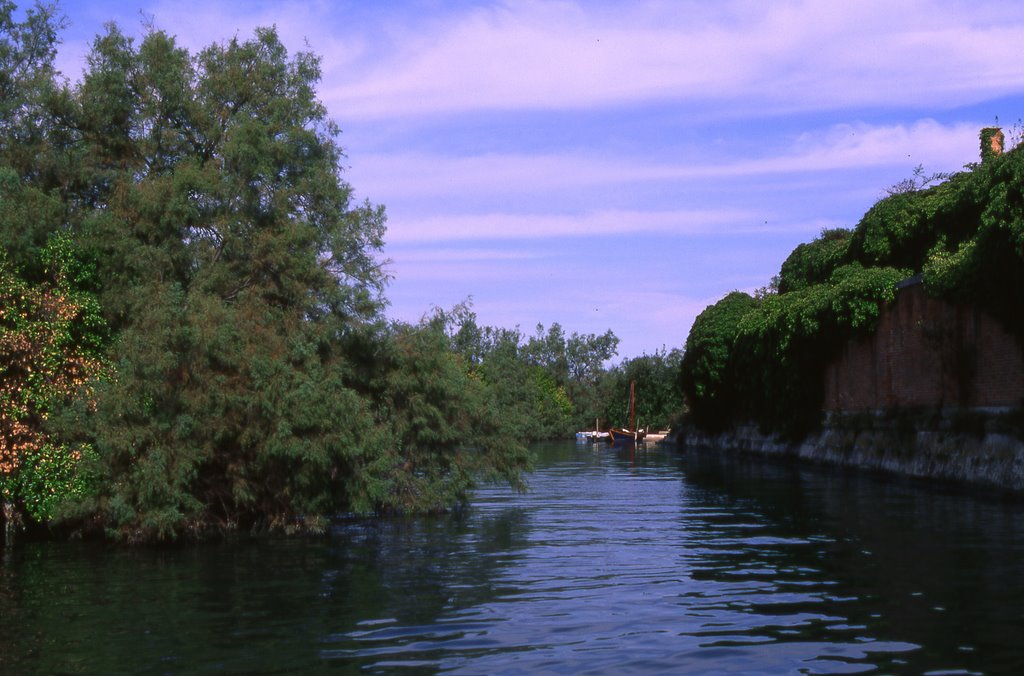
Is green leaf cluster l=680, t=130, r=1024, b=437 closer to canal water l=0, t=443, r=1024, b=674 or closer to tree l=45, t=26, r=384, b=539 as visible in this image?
canal water l=0, t=443, r=1024, b=674

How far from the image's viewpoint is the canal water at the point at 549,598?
32.2 ft

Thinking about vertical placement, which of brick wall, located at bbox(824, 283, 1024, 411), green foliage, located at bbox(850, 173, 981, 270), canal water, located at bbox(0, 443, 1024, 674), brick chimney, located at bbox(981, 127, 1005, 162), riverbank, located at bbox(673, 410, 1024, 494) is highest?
brick chimney, located at bbox(981, 127, 1005, 162)

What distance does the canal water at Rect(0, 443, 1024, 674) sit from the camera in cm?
981

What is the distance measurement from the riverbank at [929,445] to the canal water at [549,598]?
440cm

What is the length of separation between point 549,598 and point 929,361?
82.3ft

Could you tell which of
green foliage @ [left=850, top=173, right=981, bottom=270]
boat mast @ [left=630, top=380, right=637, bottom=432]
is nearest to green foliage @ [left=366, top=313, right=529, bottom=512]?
green foliage @ [left=850, top=173, right=981, bottom=270]

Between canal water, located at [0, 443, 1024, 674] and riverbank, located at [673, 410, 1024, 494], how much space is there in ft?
14.4

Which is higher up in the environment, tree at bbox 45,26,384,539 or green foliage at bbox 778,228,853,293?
green foliage at bbox 778,228,853,293

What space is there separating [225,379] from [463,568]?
231 inches

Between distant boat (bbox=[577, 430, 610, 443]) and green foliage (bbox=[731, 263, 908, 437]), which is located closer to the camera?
green foliage (bbox=[731, 263, 908, 437])

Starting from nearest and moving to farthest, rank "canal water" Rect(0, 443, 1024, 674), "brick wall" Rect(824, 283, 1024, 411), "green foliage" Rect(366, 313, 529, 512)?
"canal water" Rect(0, 443, 1024, 674) < "green foliage" Rect(366, 313, 529, 512) < "brick wall" Rect(824, 283, 1024, 411)

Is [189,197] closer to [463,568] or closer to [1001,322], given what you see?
[463,568]

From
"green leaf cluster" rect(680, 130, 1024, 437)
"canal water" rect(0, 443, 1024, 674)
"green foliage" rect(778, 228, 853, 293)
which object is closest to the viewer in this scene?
"canal water" rect(0, 443, 1024, 674)

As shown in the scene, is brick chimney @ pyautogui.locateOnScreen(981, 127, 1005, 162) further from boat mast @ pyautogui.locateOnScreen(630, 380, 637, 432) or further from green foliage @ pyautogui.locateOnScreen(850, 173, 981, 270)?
boat mast @ pyautogui.locateOnScreen(630, 380, 637, 432)
